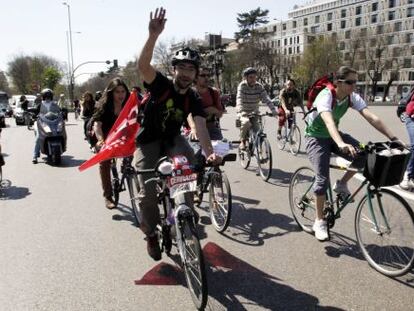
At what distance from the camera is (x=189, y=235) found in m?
3.43

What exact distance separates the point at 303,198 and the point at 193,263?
2.27m

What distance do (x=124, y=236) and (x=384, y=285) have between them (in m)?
3.02

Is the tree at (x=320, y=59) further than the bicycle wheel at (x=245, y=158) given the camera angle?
Yes

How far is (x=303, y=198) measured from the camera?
524 cm

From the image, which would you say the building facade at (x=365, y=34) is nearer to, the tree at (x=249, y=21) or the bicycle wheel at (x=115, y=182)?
the tree at (x=249, y=21)

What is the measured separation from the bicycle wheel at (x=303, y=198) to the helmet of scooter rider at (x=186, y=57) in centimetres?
208

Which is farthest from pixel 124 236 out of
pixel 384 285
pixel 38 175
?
pixel 38 175

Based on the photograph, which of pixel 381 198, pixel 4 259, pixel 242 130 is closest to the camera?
pixel 381 198

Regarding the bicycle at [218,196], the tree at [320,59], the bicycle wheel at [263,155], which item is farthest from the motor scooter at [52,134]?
the tree at [320,59]

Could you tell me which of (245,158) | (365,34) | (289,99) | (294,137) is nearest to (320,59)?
(365,34)

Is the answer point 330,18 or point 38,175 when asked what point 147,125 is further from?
point 330,18

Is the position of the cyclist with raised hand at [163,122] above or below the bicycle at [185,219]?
above

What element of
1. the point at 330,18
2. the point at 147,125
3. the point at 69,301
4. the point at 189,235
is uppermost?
the point at 330,18

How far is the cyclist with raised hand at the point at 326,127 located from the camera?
441 centimetres
